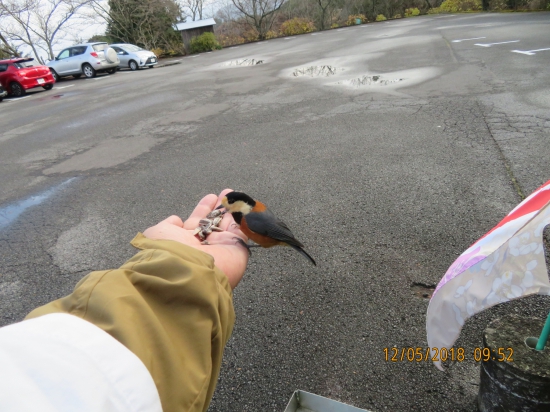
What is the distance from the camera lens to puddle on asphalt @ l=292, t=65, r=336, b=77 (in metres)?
12.7

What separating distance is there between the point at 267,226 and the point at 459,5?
4203 centimetres

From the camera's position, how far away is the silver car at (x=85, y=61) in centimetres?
2228

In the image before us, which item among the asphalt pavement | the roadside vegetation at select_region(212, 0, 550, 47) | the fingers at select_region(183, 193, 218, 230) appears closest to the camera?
the asphalt pavement

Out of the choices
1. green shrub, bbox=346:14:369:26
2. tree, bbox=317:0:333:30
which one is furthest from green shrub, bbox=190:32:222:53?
green shrub, bbox=346:14:369:26

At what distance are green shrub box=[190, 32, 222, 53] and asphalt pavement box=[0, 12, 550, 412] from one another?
72.7 feet

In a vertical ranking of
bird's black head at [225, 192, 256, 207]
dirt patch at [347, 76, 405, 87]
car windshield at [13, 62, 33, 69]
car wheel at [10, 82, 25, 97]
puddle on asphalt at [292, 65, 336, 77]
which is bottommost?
bird's black head at [225, 192, 256, 207]

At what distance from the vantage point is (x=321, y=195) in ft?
15.9

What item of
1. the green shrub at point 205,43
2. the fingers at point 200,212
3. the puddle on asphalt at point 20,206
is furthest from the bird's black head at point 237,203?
the green shrub at point 205,43

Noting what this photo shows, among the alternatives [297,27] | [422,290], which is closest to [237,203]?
[422,290]

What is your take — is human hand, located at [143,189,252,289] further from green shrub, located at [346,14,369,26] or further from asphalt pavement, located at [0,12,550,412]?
green shrub, located at [346,14,369,26]

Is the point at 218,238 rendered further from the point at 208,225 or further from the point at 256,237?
the point at 256,237

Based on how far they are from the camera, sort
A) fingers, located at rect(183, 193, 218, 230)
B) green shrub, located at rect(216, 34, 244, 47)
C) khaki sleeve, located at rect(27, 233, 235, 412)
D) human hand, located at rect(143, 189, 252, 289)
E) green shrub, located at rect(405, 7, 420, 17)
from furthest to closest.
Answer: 1. green shrub, located at rect(405, 7, 420, 17)
2. green shrub, located at rect(216, 34, 244, 47)
3. fingers, located at rect(183, 193, 218, 230)
4. human hand, located at rect(143, 189, 252, 289)
5. khaki sleeve, located at rect(27, 233, 235, 412)

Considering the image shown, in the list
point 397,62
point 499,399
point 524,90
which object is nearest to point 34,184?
point 499,399

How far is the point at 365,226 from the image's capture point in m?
4.07
